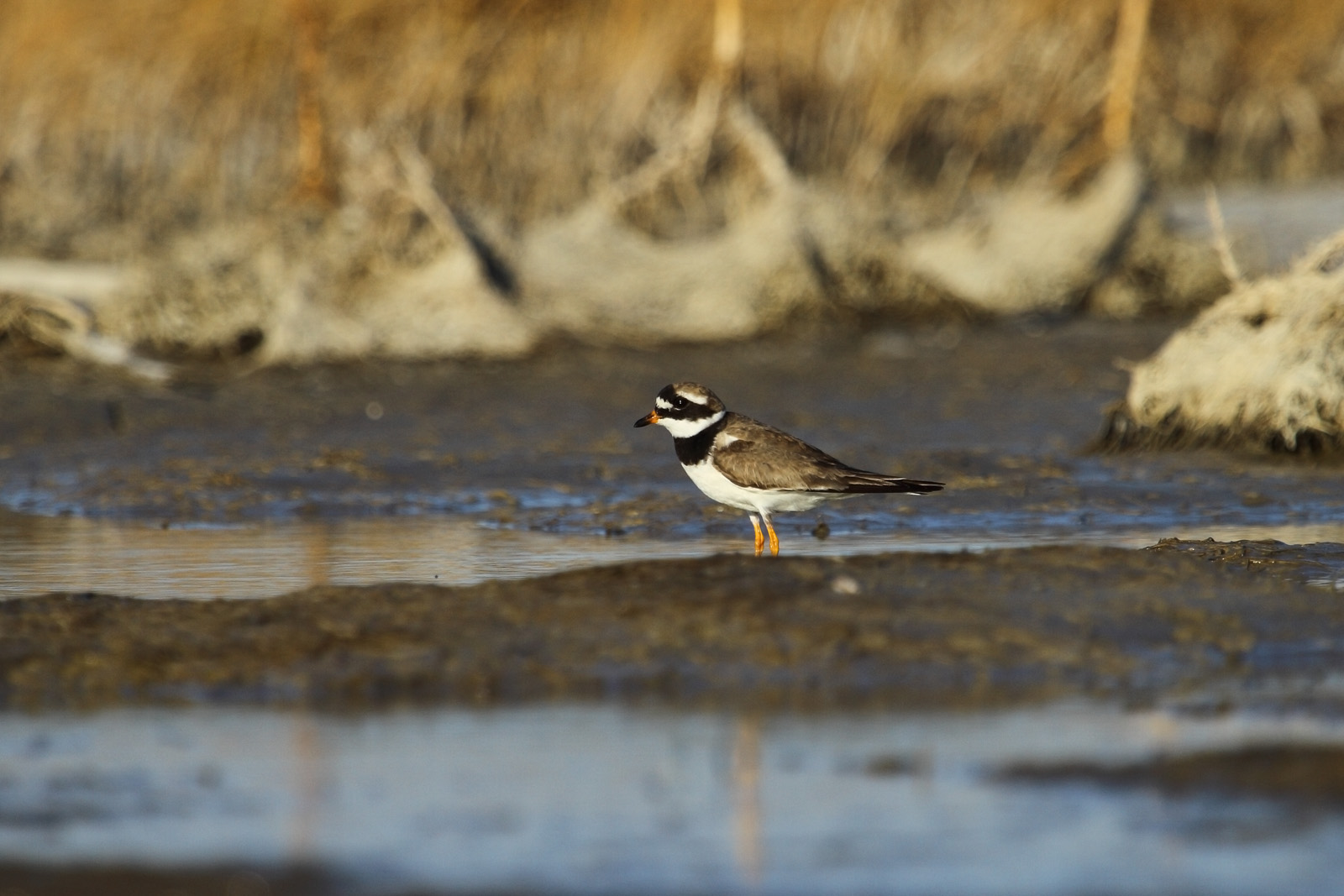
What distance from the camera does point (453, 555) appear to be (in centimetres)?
761

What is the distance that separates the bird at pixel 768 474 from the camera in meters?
7.77

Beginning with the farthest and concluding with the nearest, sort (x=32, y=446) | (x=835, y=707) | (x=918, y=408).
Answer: (x=918, y=408)
(x=32, y=446)
(x=835, y=707)

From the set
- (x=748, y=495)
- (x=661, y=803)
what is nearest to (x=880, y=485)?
(x=748, y=495)

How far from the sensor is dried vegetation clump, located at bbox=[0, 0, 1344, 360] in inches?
558

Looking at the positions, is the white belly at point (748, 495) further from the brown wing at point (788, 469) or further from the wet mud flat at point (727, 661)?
the wet mud flat at point (727, 661)

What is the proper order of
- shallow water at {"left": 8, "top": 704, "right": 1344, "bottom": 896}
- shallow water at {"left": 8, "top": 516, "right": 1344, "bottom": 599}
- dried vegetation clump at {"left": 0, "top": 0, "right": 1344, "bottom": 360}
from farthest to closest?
1. dried vegetation clump at {"left": 0, "top": 0, "right": 1344, "bottom": 360}
2. shallow water at {"left": 8, "top": 516, "right": 1344, "bottom": 599}
3. shallow water at {"left": 8, "top": 704, "right": 1344, "bottom": 896}

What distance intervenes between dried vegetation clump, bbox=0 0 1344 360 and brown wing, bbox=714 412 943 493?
237 inches

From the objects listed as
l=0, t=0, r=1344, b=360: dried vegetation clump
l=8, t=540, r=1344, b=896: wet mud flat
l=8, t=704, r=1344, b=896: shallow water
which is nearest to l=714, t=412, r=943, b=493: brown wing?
l=8, t=540, r=1344, b=896: wet mud flat

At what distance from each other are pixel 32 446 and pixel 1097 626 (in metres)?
7.02

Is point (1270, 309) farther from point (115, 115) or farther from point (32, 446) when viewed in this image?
point (115, 115)

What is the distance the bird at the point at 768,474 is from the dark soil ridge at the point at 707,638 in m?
1.47

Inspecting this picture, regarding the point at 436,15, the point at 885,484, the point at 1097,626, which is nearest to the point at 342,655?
the point at 1097,626

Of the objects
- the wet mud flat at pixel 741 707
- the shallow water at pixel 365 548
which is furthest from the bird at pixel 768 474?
the wet mud flat at pixel 741 707

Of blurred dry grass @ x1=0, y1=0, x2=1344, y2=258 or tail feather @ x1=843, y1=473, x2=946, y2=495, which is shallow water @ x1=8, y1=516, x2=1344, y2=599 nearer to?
tail feather @ x1=843, y1=473, x2=946, y2=495
